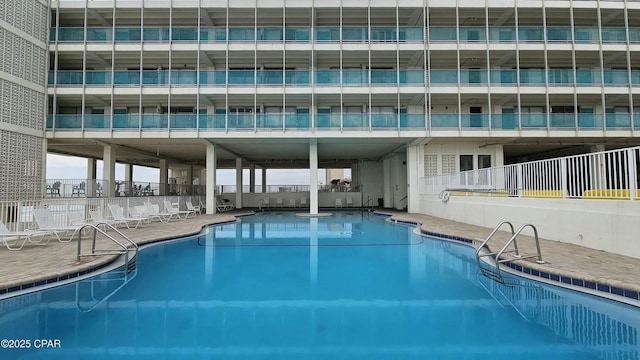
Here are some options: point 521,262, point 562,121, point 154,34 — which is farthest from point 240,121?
point 562,121

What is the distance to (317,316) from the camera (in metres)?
3.98

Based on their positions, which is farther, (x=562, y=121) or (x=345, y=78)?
(x=345, y=78)

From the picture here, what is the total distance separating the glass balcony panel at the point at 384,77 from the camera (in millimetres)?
17141

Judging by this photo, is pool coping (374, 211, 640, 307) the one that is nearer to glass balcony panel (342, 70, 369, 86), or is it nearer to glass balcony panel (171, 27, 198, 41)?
glass balcony panel (342, 70, 369, 86)

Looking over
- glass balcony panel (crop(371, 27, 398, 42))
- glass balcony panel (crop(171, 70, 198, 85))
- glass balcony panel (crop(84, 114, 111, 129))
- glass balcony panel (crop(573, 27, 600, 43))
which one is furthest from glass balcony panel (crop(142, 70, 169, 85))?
glass balcony panel (crop(573, 27, 600, 43))

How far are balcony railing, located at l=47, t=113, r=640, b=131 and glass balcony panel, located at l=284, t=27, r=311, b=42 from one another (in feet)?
13.6

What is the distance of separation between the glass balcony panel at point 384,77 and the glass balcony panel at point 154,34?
11073 millimetres

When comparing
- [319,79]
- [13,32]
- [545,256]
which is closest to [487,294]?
[545,256]

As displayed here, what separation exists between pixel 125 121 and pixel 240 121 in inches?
231

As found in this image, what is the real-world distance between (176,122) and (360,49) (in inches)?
404

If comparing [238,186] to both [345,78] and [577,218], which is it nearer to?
[345,78]

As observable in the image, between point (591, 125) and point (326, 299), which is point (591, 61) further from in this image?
point (326, 299)

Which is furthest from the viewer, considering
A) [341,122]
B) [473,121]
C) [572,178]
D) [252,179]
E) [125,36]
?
[252,179]

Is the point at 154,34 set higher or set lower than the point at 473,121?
higher
